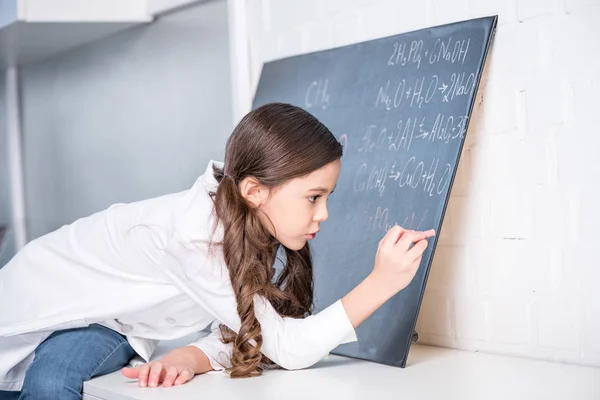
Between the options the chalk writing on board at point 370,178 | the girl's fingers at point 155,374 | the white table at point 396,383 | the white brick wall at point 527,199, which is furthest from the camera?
A: the chalk writing on board at point 370,178

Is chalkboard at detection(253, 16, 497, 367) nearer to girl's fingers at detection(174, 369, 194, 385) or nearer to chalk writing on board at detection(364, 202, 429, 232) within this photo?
chalk writing on board at detection(364, 202, 429, 232)

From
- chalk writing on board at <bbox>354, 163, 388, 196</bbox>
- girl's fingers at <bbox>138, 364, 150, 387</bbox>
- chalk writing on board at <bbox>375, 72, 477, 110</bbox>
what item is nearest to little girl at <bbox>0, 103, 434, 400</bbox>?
girl's fingers at <bbox>138, 364, 150, 387</bbox>

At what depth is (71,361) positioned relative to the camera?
60.7 inches

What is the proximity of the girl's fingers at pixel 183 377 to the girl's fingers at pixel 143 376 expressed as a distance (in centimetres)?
6

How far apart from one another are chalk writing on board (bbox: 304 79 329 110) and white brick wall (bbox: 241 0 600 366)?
0.30 metres

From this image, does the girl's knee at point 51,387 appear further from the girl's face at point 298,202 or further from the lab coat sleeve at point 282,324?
the girl's face at point 298,202

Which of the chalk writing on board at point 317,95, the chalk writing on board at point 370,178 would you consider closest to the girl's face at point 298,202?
the chalk writing on board at point 370,178

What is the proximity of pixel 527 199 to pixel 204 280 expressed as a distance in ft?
2.37

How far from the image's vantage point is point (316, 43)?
7.09ft

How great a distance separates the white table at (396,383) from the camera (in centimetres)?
133

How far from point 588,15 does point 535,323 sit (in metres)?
0.66

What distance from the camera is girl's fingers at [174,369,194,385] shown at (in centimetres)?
146

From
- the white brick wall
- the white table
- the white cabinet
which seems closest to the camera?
the white table

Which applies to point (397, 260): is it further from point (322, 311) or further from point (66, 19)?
point (66, 19)
